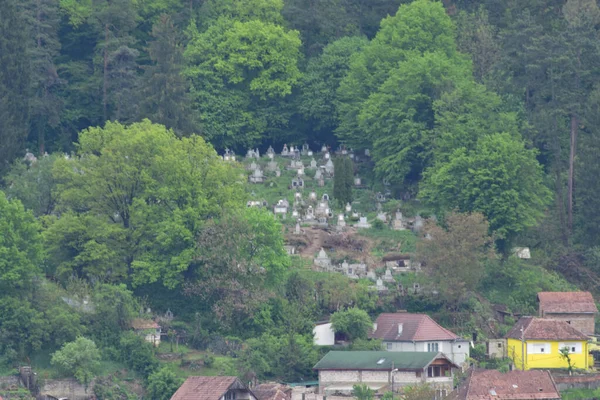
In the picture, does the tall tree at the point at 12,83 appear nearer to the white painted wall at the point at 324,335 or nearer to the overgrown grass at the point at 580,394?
the white painted wall at the point at 324,335

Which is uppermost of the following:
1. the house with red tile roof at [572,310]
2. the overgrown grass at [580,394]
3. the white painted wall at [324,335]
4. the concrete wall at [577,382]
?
the house with red tile roof at [572,310]

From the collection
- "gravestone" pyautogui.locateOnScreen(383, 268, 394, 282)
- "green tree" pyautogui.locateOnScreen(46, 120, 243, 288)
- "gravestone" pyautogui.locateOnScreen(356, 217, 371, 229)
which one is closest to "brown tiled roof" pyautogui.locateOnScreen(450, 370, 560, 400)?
"gravestone" pyautogui.locateOnScreen(383, 268, 394, 282)

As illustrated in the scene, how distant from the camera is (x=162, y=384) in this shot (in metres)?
91.5

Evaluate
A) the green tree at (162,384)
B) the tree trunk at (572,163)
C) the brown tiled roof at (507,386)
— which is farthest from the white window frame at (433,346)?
the tree trunk at (572,163)

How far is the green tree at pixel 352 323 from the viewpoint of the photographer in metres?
97.5

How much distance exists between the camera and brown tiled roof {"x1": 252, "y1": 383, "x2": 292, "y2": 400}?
8999 cm

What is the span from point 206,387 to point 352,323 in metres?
10.6

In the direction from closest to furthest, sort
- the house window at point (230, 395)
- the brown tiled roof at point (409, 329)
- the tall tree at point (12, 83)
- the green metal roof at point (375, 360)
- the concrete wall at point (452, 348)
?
the house window at point (230, 395) → the green metal roof at point (375, 360) → the concrete wall at point (452, 348) → the brown tiled roof at point (409, 329) → the tall tree at point (12, 83)

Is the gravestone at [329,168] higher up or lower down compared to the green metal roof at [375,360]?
higher up

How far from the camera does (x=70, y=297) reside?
96.1m

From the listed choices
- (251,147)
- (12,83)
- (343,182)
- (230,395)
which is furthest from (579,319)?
(12,83)

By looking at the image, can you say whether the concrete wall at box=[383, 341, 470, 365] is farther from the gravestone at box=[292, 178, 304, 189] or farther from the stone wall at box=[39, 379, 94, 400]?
the gravestone at box=[292, 178, 304, 189]

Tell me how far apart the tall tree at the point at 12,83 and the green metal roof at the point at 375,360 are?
896 inches

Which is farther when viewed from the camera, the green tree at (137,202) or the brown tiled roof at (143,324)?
the green tree at (137,202)
